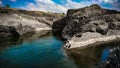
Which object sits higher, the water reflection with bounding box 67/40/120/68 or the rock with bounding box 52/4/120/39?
the rock with bounding box 52/4/120/39

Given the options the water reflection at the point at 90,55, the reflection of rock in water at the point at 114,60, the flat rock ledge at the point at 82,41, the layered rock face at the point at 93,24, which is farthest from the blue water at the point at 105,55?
the reflection of rock in water at the point at 114,60

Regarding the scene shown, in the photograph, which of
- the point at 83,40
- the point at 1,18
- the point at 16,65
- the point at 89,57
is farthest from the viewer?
the point at 1,18

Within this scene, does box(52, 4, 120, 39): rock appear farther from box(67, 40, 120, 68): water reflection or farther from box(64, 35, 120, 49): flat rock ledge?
box(67, 40, 120, 68): water reflection

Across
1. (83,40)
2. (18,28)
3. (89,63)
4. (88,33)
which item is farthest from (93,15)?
(89,63)

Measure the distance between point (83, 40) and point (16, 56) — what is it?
20.1 meters

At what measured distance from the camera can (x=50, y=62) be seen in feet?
120

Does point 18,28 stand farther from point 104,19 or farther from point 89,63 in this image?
point 89,63

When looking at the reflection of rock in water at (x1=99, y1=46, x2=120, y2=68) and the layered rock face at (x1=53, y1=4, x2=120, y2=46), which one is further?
the layered rock face at (x1=53, y1=4, x2=120, y2=46)

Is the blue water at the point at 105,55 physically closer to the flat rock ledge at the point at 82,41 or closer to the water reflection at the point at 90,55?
the water reflection at the point at 90,55

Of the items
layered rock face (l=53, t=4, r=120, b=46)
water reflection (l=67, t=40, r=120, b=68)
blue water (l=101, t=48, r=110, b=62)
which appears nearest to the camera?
water reflection (l=67, t=40, r=120, b=68)

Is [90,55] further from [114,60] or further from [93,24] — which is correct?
[93,24]

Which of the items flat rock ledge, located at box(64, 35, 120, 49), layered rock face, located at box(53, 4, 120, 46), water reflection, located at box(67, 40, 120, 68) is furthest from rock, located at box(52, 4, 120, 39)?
water reflection, located at box(67, 40, 120, 68)

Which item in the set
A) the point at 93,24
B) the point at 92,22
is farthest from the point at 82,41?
the point at 92,22

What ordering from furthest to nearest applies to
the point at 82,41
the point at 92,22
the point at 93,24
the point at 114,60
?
1. the point at 92,22
2. the point at 93,24
3. the point at 82,41
4. the point at 114,60
